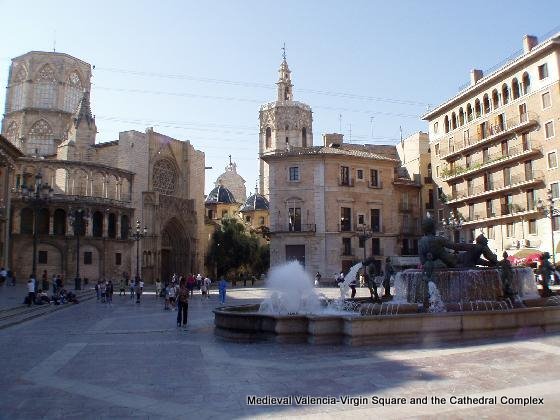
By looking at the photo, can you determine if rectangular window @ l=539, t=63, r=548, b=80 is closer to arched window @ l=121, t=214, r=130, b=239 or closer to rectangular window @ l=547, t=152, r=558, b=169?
rectangular window @ l=547, t=152, r=558, b=169

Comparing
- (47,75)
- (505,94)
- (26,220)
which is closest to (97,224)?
(26,220)

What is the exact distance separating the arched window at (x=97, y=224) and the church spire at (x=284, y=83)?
2240 inches

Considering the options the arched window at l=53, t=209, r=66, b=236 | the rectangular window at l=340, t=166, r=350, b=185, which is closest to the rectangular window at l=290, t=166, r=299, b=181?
the rectangular window at l=340, t=166, r=350, b=185

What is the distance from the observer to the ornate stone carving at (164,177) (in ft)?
191

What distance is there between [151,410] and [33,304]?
19.2 metres

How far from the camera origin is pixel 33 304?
2261cm

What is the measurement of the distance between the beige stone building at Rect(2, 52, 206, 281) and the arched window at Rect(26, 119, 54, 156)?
13 cm

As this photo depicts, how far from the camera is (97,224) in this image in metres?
48.8

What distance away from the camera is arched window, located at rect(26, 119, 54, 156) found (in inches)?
2547

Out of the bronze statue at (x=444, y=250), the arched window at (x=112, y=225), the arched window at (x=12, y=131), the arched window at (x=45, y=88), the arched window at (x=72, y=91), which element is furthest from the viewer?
the arched window at (x=72, y=91)

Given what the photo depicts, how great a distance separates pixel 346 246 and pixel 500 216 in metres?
13.4

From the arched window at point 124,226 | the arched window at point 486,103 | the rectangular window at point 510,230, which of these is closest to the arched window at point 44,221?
→ the arched window at point 124,226

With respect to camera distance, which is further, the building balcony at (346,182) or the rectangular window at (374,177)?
the rectangular window at (374,177)

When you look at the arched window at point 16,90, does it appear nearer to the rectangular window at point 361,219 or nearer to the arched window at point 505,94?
the rectangular window at point 361,219
